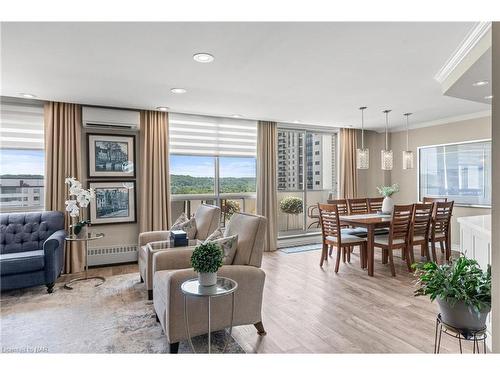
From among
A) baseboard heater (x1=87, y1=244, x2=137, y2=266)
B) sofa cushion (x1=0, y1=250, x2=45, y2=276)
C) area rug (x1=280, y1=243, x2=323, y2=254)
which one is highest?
sofa cushion (x1=0, y1=250, x2=45, y2=276)

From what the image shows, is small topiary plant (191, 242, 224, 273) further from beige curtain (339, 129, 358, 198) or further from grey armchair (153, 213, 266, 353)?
beige curtain (339, 129, 358, 198)

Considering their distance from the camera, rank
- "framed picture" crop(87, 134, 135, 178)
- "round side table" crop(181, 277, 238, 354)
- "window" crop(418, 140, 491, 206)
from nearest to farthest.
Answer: "round side table" crop(181, 277, 238, 354) → "framed picture" crop(87, 134, 135, 178) → "window" crop(418, 140, 491, 206)

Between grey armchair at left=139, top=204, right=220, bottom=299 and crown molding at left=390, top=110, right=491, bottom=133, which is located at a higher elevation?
crown molding at left=390, top=110, right=491, bottom=133

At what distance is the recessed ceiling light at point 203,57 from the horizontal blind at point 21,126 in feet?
9.41

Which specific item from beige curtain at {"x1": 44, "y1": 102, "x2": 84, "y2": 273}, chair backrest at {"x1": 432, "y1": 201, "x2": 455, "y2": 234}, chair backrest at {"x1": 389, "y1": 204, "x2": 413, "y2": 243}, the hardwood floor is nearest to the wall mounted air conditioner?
beige curtain at {"x1": 44, "y1": 102, "x2": 84, "y2": 273}

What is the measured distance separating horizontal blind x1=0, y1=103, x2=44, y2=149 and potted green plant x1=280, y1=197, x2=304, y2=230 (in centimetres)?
427

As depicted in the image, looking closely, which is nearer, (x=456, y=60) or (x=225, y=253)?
(x=225, y=253)

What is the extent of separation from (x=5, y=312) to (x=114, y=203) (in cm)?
Result: 199

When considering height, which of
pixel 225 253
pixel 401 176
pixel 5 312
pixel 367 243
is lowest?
pixel 5 312

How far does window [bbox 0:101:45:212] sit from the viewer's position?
161 inches
